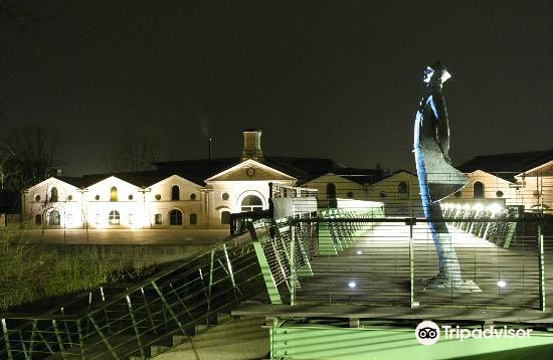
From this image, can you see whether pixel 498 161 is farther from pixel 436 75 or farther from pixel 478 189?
pixel 436 75

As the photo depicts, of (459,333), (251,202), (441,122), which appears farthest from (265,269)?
(251,202)

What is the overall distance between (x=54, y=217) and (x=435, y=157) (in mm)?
53309

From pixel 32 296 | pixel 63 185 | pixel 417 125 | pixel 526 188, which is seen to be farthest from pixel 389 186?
pixel 417 125

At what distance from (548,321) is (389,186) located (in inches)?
1851

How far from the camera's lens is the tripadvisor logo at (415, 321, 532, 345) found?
26.2 feet

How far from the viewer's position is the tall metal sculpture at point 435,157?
970 cm

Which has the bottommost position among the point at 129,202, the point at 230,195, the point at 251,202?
the point at 251,202

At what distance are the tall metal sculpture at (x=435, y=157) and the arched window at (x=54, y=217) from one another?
173ft

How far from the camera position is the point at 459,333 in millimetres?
8094

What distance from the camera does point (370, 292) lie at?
30.1 ft

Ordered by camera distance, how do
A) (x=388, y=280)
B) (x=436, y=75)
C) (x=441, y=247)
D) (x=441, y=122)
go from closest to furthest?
(x=441, y=247) → (x=441, y=122) → (x=436, y=75) → (x=388, y=280)

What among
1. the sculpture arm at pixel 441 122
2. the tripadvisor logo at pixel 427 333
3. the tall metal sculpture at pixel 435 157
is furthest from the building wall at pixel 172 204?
the tripadvisor logo at pixel 427 333

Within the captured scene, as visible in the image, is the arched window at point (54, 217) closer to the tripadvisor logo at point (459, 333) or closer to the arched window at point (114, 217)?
the arched window at point (114, 217)

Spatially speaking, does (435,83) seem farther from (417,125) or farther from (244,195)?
(244,195)
